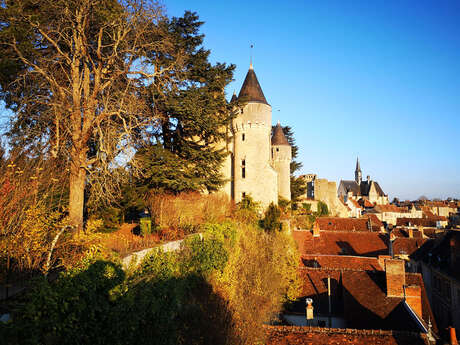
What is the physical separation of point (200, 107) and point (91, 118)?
840 centimetres

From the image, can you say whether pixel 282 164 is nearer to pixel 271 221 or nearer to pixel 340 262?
pixel 271 221

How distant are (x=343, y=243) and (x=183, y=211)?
54.5 feet

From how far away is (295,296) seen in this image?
50.6ft

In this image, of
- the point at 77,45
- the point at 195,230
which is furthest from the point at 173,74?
the point at 195,230

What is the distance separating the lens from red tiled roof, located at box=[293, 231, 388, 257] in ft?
80.0

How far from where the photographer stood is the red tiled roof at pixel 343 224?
107 feet

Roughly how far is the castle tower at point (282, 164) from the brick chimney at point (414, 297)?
20757mm

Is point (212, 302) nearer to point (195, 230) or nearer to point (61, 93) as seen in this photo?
point (195, 230)

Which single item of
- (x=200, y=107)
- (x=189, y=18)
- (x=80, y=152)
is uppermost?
(x=189, y=18)

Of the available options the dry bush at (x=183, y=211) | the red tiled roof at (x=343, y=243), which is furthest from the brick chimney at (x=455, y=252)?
the dry bush at (x=183, y=211)

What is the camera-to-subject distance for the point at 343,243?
2573cm

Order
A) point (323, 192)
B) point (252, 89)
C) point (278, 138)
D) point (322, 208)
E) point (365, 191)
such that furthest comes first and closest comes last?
point (365, 191), point (323, 192), point (322, 208), point (278, 138), point (252, 89)

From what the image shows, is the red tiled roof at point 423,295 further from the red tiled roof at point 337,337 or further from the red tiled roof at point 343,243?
the red tiled roof at point 343,243

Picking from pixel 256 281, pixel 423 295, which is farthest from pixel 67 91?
pixel 423 295
